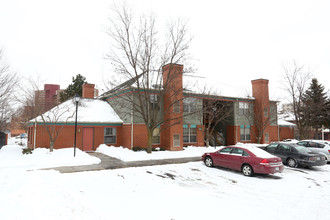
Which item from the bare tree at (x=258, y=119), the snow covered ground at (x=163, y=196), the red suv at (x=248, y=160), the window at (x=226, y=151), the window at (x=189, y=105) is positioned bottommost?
the snow covered ground at (x=163, y=196)

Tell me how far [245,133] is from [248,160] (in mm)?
18004

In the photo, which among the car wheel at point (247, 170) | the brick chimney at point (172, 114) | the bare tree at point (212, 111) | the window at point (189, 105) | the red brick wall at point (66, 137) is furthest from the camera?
the window at point (189, 105)

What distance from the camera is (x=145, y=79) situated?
17.8 m

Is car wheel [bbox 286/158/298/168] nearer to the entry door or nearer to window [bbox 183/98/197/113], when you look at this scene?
window [bbox 183/98/197/113]

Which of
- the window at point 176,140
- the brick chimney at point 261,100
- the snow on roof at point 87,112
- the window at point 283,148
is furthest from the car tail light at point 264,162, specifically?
the brick chimney at point 261,100

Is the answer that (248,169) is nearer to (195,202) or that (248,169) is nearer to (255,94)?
(195,202)

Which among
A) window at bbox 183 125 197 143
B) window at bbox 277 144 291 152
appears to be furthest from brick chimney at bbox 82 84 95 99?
window at bbox 277 144 291 152

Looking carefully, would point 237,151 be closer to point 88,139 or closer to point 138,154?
point 138,154

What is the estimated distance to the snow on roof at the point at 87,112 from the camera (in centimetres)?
1912

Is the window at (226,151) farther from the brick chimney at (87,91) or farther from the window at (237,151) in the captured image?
the brick chimney at (87,91)

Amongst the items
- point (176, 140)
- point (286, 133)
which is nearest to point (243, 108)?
point (286, 133)

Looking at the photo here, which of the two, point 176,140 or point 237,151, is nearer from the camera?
point 237,151

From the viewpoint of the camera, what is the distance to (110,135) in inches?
809

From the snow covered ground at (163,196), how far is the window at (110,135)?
32.3ft
